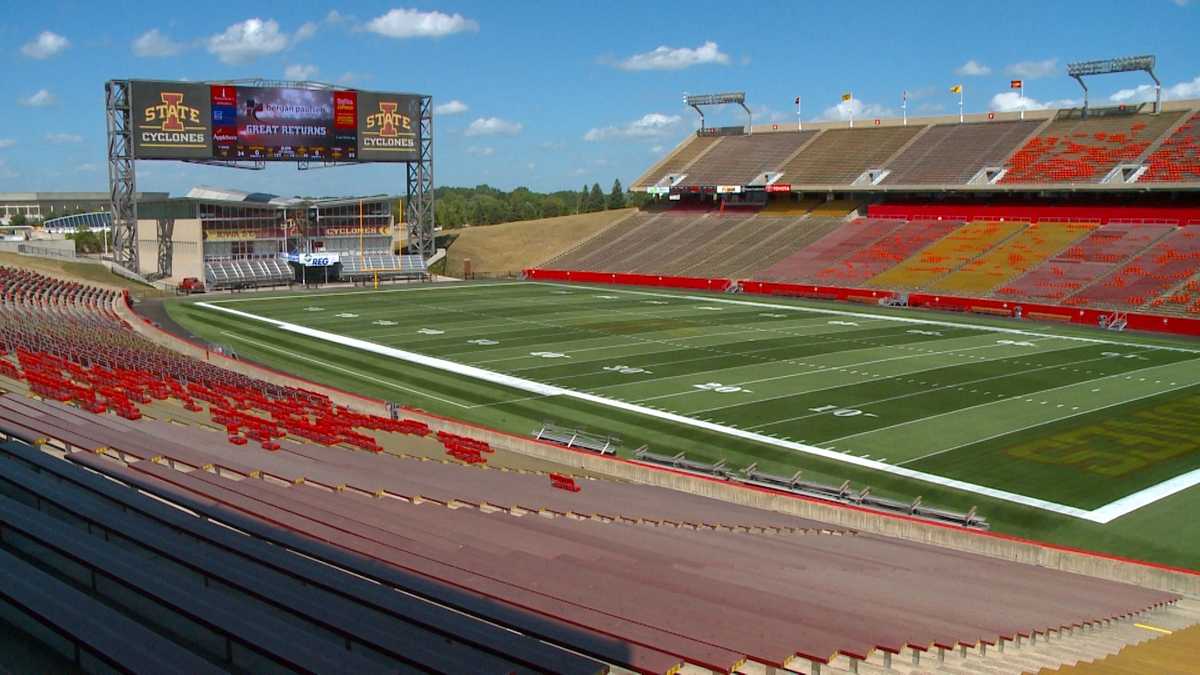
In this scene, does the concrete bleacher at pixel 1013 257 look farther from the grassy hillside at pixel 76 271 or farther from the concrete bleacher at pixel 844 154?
the grassy hillside at pixel 76 271

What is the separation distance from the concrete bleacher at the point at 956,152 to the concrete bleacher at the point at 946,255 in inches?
218

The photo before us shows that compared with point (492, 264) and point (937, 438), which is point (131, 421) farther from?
point (492, 264)

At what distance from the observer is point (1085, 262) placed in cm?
5294

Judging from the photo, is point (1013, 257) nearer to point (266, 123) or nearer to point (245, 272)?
point (266, 123)

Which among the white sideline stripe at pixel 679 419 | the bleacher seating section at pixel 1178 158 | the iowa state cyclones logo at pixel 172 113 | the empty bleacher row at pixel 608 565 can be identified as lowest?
the white sideline stripe at pixel 679 419

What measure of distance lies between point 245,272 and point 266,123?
9.42 metres

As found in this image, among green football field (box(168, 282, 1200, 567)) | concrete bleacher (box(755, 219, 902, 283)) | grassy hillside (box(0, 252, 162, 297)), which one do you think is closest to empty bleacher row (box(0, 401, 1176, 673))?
green football field (box(168, 282, 1200, 567))

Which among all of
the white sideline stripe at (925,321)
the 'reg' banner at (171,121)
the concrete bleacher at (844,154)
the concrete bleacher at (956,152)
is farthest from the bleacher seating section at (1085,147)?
the 'reg' banner at (171,121)

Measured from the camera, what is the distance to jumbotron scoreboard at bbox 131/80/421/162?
194ft

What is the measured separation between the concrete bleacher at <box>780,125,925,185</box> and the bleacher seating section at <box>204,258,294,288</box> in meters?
37.3

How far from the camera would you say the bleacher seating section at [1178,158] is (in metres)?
55.6

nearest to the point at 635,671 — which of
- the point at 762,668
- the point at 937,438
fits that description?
the point at 762,668

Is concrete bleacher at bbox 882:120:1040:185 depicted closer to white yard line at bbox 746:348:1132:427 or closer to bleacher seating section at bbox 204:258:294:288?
white yard line at bbox 746:348:1132:427

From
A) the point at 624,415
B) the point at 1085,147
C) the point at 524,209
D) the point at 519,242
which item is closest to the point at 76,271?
the point at 519,242
